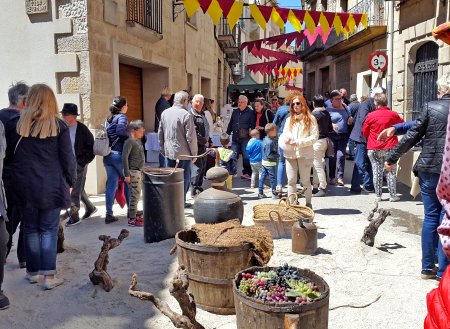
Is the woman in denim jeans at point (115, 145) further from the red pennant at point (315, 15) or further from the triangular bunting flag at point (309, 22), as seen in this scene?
the red pennant at point (315, 15)

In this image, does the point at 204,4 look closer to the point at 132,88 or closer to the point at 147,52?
the point at 147,52

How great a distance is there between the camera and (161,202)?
504 centimetres

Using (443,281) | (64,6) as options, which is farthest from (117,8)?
(443,281)

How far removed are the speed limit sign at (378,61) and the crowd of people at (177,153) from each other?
12.8 ft

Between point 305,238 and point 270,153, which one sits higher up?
point 270,153

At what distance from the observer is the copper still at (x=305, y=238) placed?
4.65 metres

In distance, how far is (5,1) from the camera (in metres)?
7.86

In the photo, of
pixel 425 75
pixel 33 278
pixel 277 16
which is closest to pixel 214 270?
pixel 33 278

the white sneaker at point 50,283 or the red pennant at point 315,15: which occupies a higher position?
the red pennant at point 315,15

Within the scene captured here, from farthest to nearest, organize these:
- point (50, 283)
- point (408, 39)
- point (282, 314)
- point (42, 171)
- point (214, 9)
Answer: point (408, 39) < point (214, 9) < point (50, 283) < point (42, 171) < point (282, 314)

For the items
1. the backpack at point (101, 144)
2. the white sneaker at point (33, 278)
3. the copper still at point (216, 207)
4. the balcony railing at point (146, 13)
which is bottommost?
the white sneaker at point (33, 278)

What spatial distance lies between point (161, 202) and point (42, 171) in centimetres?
161

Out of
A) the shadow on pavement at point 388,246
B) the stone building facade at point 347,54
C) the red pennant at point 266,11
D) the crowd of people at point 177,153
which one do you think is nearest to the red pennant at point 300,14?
the red pennant at point 266,11

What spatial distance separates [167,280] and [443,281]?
291 centimetres
